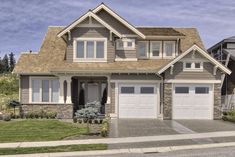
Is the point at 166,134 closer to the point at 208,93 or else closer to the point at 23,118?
the point at 208,93

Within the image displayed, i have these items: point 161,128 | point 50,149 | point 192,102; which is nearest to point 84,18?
point 192,102

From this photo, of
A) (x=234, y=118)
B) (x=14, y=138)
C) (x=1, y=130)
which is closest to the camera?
(x=14, y=138)

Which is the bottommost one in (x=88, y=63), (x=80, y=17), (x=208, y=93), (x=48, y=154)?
(x=48, y=154)

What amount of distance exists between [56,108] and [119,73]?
5.52 metres

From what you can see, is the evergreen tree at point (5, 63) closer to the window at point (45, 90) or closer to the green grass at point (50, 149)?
the window at point (45, 90)

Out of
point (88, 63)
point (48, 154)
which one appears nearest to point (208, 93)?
point (88, 63)

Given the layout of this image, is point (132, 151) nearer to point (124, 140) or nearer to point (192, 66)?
point (124, 140)

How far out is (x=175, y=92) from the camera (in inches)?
1141

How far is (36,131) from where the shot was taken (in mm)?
21859

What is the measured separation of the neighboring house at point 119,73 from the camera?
28844 mm

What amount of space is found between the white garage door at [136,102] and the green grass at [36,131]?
6.46 meters

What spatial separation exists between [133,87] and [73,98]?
5196 mm

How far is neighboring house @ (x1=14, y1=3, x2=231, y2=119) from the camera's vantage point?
28844 millimetres

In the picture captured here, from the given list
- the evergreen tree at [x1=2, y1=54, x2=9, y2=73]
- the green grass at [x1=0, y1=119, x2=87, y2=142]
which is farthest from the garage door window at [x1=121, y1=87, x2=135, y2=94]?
the evergreen tree at [x1=2, y1=54, x2=9, y2=73]
